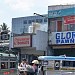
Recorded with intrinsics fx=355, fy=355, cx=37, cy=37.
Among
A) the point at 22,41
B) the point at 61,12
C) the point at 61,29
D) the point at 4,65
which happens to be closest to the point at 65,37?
the point at 61,29

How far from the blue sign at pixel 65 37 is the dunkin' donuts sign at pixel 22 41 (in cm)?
263

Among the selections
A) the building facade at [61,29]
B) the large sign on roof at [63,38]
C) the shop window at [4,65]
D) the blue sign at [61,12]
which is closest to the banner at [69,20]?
the building facade at [61,29]

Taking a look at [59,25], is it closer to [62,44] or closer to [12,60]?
[62,44]

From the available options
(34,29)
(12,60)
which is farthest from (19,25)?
(12,60)

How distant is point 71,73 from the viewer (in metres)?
16.4

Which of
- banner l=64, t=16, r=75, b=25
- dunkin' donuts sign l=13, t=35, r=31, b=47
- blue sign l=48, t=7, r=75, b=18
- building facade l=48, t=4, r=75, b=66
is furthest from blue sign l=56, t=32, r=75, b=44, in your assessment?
dunkin' donuts sign l=13, t=35, r=31, b=47

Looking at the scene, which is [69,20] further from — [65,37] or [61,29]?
[65,37]

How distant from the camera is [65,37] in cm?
3078

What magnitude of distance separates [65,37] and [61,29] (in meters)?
1.47

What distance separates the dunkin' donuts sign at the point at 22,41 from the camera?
31984 mm

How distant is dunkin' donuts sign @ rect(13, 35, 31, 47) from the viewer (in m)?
32.0

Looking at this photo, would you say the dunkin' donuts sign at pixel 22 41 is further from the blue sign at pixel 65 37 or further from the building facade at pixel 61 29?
the blue sign at pixel 65 37

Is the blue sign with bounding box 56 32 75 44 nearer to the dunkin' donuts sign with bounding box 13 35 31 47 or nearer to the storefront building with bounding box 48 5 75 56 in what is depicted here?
the storefront building with bounding box 48 5 75 56

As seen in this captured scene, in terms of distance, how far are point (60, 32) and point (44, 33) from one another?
1563 millimetres
